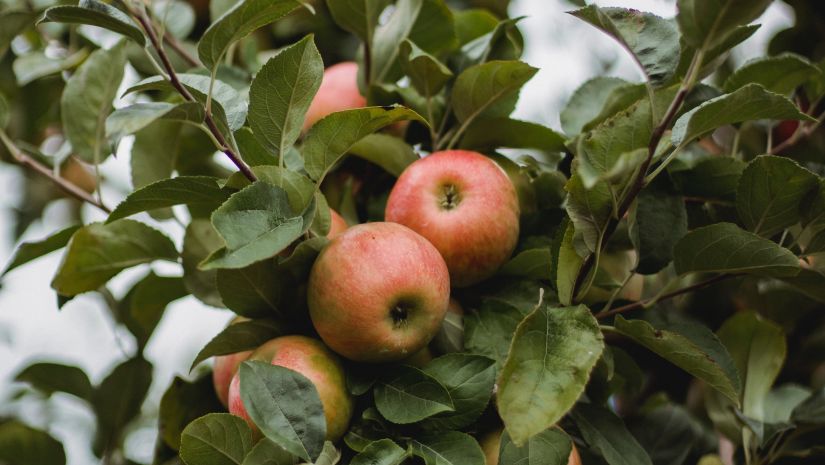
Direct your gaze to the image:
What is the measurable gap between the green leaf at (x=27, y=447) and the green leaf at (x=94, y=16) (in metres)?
0.50

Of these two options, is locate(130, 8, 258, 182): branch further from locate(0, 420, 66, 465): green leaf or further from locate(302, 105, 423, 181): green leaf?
locate(0, 420, 66, 465): green leaf

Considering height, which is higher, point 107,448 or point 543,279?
point 543,279

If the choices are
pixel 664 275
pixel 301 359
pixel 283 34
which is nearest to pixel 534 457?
pixel 301 359

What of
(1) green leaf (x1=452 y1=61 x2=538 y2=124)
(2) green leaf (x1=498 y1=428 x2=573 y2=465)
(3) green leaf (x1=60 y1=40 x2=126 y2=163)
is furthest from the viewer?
(3) green leaf (x1=60 y1=40 x2=126 y2=163)

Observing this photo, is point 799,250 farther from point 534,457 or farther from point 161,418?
point 161,418

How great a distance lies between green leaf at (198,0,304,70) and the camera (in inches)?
23.6

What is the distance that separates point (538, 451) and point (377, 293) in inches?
6.6

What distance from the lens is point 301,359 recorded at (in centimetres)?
62

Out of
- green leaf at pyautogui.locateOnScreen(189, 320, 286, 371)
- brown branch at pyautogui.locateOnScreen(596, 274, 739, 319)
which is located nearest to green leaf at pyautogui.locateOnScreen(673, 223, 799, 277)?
brown branch at pyautogui.locateOnScreen(596, 274, 739, 319)

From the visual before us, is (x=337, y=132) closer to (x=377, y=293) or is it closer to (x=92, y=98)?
(x=377, y=293)

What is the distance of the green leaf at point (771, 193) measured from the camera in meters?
0.66

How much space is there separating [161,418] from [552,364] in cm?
44

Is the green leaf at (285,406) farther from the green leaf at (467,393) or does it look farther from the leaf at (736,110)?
the leaf at (736,110)

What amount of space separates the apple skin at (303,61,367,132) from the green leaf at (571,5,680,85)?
354mm
